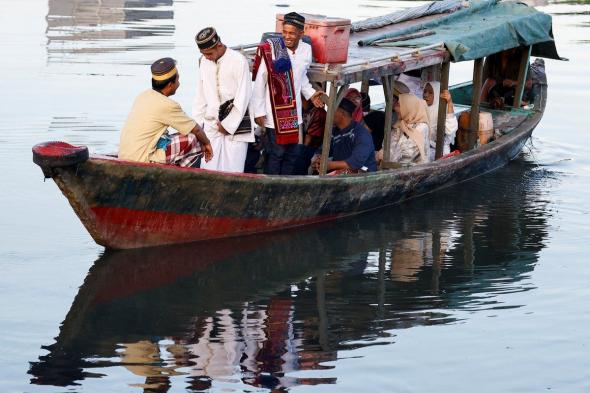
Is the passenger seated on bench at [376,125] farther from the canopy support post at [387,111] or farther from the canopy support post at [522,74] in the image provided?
the canopy support post at [522,74]

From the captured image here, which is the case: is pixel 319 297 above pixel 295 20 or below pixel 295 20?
below

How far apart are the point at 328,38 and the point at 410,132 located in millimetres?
1800

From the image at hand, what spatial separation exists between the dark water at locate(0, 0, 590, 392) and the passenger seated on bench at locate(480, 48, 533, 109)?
80 centimetres

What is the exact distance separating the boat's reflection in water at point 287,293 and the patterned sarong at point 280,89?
87cm

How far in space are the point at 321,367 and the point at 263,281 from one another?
190 centimetres

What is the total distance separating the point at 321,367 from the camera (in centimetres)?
657

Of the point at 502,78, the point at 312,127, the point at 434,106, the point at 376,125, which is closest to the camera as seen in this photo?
the point at 312,127

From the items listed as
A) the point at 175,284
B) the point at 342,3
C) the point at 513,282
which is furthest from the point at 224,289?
the point at 342,3

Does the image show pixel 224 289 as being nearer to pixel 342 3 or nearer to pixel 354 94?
pixel 354 94

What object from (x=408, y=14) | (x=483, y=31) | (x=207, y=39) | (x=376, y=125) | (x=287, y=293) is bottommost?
(x=287, y=293)

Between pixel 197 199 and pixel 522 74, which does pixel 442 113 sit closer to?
pixel 522 74

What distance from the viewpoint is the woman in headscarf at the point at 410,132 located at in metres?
10.5

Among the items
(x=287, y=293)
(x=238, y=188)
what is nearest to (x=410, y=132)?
(x=238, y=188)

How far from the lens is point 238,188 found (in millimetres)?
8680
